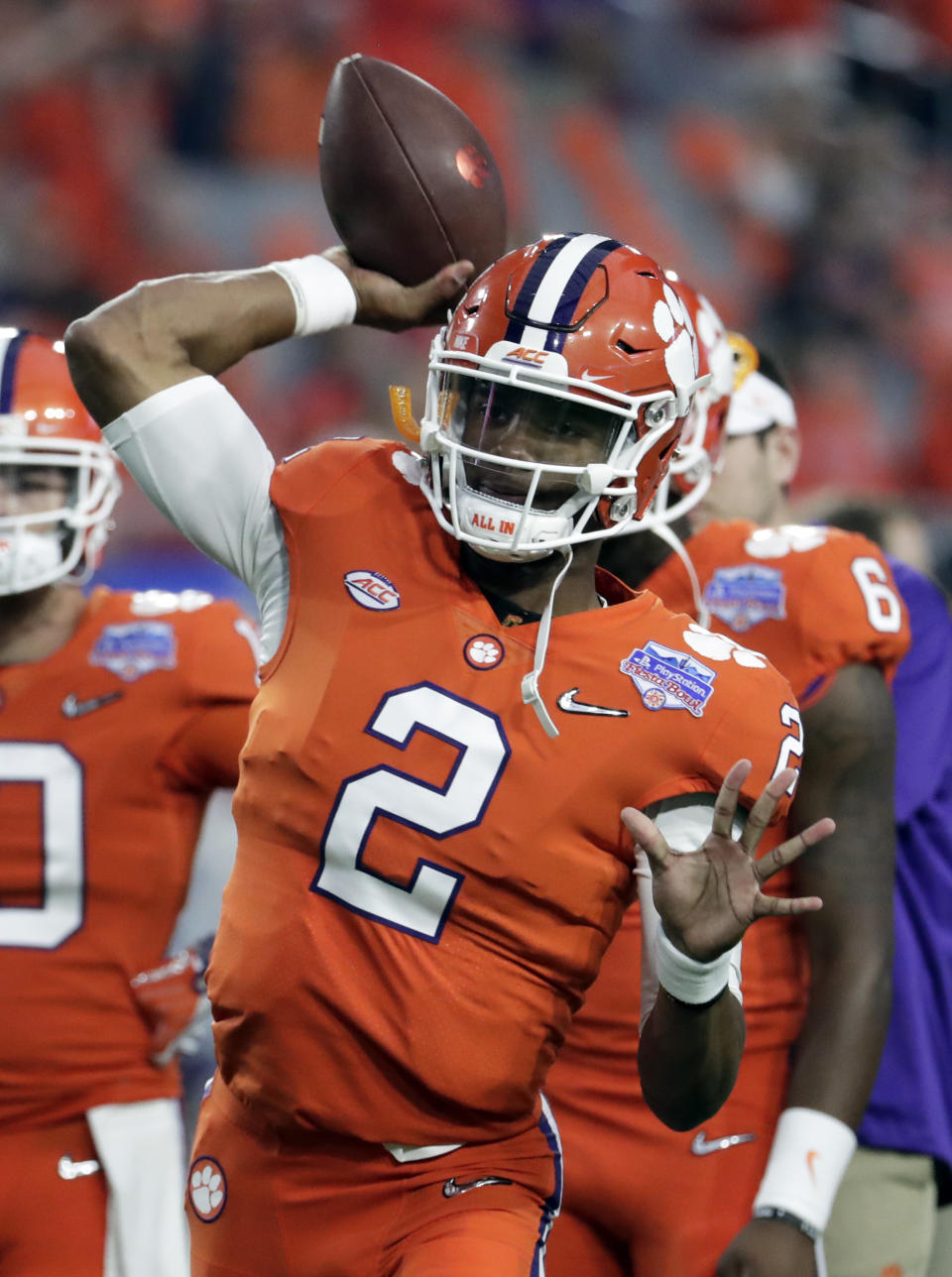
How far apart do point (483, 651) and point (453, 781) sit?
0.50ft

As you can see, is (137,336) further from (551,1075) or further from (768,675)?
(551,1075)

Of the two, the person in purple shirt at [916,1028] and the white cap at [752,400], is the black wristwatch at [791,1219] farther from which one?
the white cap at [752,400]

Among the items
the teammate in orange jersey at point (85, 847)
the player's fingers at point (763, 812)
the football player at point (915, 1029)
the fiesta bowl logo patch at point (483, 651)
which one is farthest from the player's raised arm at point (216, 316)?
the football player at point (915, 1029)

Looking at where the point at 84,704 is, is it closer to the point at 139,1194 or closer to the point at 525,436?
the point at 139,1194

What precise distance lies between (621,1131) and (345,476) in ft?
3.23

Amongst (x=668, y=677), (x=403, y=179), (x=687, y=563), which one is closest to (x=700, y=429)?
(x=687, y=563)

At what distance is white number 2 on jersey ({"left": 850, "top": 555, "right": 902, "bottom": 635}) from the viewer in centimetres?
226

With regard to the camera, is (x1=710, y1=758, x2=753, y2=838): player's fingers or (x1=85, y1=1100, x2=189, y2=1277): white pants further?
(x1=85, y1=1100, x2=189, y2=1277): white pants

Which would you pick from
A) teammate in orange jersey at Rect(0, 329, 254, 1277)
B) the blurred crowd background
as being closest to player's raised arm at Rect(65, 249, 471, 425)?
teammate in orange jersey at Rect(0, 329, 254, 1277)

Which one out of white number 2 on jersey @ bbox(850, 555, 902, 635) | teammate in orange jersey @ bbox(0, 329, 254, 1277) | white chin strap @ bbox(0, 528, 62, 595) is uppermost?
white number 2 on jersey @ bbox(850, 555, 902, 635)

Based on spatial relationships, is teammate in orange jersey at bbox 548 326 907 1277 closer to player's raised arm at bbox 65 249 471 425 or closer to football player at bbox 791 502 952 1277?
football player at bbox 791 502 952 1277

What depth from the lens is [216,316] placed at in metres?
1.97

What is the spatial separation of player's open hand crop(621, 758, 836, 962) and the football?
2.80 ft

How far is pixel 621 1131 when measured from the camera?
89.4 inches
